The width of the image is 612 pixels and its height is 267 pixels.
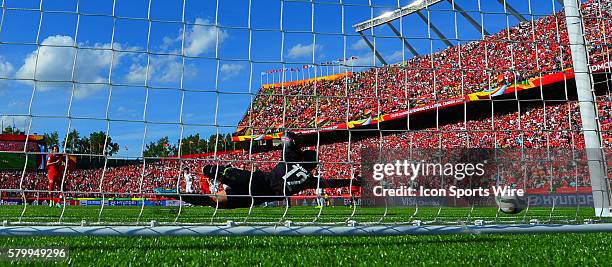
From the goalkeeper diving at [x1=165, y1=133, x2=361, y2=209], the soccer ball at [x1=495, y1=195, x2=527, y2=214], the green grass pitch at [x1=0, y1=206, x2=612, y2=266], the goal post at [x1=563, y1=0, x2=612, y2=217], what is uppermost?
the goal post at [x1=563, y1=0, x2=612, y2=217]

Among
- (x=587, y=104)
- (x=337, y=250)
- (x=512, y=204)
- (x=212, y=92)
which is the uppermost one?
(x=587, y=104)

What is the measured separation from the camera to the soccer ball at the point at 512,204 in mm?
5350

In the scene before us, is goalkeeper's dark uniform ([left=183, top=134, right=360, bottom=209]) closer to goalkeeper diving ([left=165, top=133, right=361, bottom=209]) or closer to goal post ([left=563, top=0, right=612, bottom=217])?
goalkeeper diving ([left=165, top=133, right=361, bottom=209])

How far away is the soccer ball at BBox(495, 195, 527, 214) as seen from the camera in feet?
17.6

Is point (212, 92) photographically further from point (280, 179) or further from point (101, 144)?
point (280, 179)

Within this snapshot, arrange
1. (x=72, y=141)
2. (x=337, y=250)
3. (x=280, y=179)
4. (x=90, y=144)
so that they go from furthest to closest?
(x=280, y=179), (x=90, y=144), (x=72, y=141), (x=337, y=250)

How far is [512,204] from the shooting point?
574 centimetres

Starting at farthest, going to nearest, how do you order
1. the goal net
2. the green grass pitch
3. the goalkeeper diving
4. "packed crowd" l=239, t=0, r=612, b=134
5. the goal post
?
the goal post, the goalkeeper diving, "packed crowd" l=239, t=0, r=612, b=134, the goal net, the green grass pitch

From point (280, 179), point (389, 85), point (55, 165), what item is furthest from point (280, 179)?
point (55, 165)

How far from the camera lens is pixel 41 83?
3.62 m

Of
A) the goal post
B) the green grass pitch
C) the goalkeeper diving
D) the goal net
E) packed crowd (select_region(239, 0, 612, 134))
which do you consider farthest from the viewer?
the goal post

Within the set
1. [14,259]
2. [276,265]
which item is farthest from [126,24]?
[276,265]

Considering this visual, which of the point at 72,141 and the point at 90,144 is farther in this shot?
the point at 90,144

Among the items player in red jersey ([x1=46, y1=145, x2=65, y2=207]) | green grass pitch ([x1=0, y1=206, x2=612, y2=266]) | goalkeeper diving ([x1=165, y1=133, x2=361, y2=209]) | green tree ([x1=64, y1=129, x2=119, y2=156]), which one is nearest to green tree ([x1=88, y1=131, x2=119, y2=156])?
green tree ([x1=64, y1=129, x2=119, y2=156])
